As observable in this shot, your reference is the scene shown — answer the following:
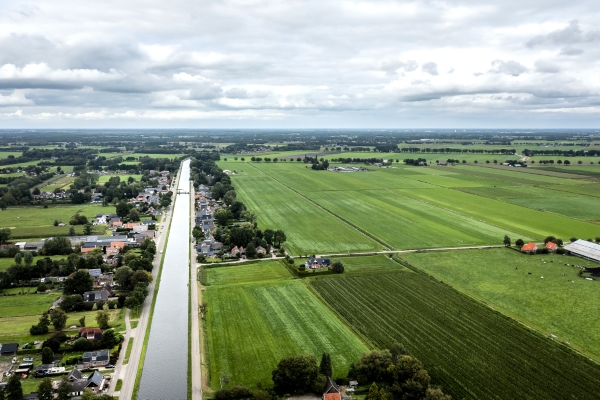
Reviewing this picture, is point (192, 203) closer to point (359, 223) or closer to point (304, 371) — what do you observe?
point (359, 223)

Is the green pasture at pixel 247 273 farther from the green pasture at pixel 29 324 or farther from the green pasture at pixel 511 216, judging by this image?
the green pasture at pixel 511 216

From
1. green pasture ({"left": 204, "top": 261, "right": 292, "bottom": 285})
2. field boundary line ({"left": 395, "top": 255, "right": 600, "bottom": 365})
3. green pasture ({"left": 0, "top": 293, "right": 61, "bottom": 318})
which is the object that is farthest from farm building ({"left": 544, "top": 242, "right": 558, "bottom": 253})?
green pasture ({"left": 0, "top": 293, "right": 61, "bottom": 318})

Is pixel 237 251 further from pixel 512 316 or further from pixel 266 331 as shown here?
pixel 512 316

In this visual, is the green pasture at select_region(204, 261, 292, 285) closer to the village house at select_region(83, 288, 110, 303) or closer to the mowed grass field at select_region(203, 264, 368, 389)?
the mowed grass field at select_region(203, 264, 368, 389)

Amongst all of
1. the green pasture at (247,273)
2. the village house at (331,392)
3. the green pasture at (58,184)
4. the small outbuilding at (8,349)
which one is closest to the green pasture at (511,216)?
the green pasture at (247,273)

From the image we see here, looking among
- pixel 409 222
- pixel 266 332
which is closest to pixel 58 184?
pixel 409 222

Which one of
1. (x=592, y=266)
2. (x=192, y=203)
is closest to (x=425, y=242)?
(x=592, y=266)
